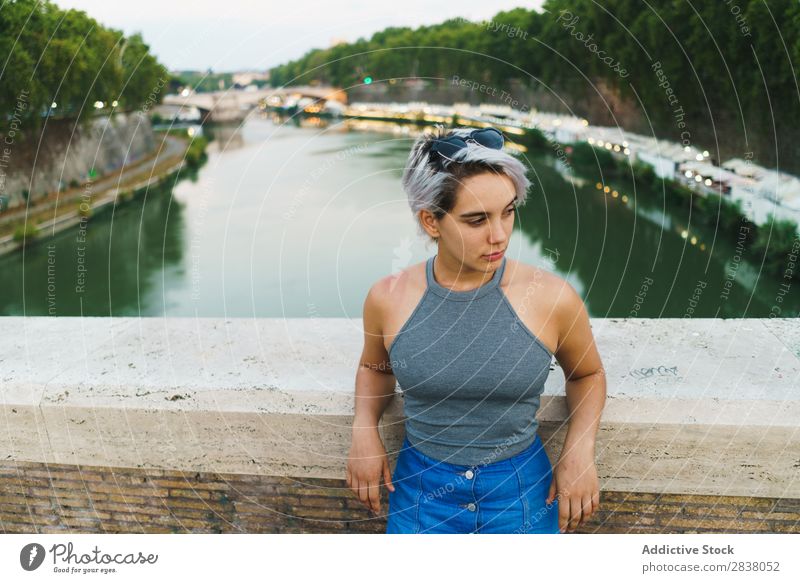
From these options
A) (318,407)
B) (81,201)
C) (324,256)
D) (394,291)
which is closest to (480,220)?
(394,291)

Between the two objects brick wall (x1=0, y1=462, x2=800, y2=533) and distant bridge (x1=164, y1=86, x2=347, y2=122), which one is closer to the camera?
brick wall (x1=0, y1=462, x2=800, y2=533)

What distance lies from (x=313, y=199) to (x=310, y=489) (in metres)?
16.0

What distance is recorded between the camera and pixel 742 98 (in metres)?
14.6

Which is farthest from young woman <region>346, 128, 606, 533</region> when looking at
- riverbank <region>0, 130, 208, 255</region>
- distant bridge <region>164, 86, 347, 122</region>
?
distant bridge <region>164, 86, 347, 122</region>

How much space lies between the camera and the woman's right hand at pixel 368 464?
1.37 metres

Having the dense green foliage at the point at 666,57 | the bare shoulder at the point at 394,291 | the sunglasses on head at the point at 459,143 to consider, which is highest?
the dense green foliage at the point at 666,57

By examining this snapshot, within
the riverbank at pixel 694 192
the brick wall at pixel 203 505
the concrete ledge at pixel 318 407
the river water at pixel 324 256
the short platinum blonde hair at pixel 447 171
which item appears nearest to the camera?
the short platinum blonde hair at pixel 447 171

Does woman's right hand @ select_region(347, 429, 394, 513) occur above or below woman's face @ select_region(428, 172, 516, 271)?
below

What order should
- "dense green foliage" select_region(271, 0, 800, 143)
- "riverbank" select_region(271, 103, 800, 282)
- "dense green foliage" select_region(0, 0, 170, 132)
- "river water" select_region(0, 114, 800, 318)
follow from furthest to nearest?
"dense green foliage" select_region(0, 0, 170, 132), "dense green foliage" select_region(271, 0, 800, 143), "river water" select_region(0, 114, 800, 318), "riverbank" select_region(271, 103, 800, 282)

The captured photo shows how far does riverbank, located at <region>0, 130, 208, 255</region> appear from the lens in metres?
Answer: 14.9

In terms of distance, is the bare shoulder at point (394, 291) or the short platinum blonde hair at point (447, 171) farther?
the bare shoulder at point (394, 291)

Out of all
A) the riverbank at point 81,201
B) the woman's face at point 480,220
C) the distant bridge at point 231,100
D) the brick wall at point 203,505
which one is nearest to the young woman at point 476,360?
the woman's face at point 480,220

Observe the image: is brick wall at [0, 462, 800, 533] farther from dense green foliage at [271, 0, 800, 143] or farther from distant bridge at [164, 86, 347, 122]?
distant bridge at [164, 86, 347, 122]

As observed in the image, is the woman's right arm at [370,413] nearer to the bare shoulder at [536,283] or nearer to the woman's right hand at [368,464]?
the woman's right hand at [368,464]
